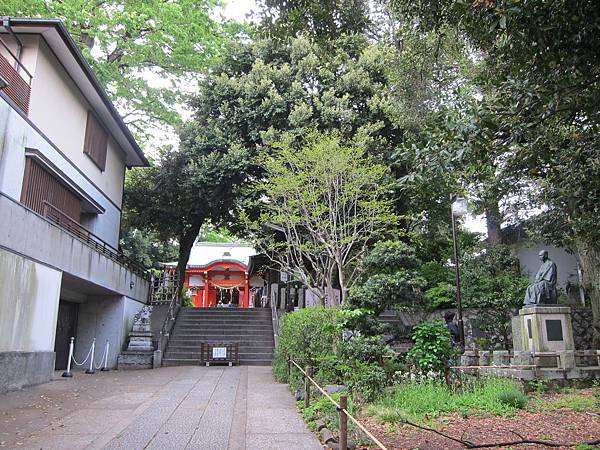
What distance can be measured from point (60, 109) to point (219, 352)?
29.9 feet

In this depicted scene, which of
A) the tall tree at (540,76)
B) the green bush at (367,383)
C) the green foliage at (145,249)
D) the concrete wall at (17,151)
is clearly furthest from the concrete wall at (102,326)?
the tall tree at (540,76)

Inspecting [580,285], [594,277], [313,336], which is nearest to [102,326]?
[313,336]

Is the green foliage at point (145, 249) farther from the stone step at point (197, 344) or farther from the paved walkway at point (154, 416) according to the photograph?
the paved walkway at point (154, 416)

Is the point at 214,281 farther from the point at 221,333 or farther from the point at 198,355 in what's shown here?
the point at 198,355

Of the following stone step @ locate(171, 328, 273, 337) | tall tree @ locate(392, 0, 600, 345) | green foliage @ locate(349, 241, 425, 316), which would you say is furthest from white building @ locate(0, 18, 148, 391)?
tall tree @ locate(392, 0, 600, 345)

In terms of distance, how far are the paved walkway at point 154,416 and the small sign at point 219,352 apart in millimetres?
3646

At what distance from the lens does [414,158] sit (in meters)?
6.62

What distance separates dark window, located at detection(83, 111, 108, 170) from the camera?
52.5 feet

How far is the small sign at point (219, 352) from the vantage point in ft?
53.6

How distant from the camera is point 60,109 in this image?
543 inches

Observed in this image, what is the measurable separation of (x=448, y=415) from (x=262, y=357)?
35.8 feet

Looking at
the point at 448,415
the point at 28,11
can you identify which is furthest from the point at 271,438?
the point at 28,11

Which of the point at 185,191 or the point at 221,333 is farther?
the point at 185,191

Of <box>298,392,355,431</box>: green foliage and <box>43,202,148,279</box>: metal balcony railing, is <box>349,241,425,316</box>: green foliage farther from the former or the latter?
<box>43,202,148,279</box>: metal balcony railing
